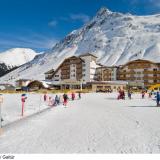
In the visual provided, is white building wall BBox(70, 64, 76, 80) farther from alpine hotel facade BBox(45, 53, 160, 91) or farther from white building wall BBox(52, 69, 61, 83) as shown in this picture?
white building wall BBox(52, 69, 61, 83)

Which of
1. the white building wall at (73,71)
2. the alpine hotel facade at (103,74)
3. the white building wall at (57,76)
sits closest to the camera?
the alpine hotel facade at (103,74)

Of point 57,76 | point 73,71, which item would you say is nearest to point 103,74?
point 73,71

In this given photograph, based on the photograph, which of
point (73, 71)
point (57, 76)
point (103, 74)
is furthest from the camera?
point (57, 76)

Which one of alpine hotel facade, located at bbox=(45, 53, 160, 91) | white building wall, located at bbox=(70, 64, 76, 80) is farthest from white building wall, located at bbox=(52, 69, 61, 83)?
white building wall, located at bbox=(70, 64, 76, 80)

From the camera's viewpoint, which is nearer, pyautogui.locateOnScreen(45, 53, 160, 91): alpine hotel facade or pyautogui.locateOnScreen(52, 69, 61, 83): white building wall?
pyautogui.locateOnScreen(45, 53, 160, 91): alpine hotel facade

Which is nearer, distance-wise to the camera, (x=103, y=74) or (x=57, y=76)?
(x=103, y=74)

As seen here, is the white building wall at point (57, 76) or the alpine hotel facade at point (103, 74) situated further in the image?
the white building wall at point (57, 76)

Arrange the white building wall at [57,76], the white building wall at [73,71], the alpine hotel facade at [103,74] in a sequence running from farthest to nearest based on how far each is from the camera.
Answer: the white building wall at [57,76]
the white building wall at [73,71]
the alpine hotel facade at [103,74]

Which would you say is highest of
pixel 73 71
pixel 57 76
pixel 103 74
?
pixel 73 71

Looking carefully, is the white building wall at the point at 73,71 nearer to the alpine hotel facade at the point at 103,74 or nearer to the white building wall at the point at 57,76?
the alpine hotel facade at the point at 103,74

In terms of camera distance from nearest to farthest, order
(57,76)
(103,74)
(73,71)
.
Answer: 1. (73,71)
2. (103,74)
3. (57,76)

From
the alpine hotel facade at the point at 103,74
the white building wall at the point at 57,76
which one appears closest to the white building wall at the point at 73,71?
the alpine hotel facade at the point at 103,74

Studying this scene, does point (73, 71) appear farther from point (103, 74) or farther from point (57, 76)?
point (103, 74)
